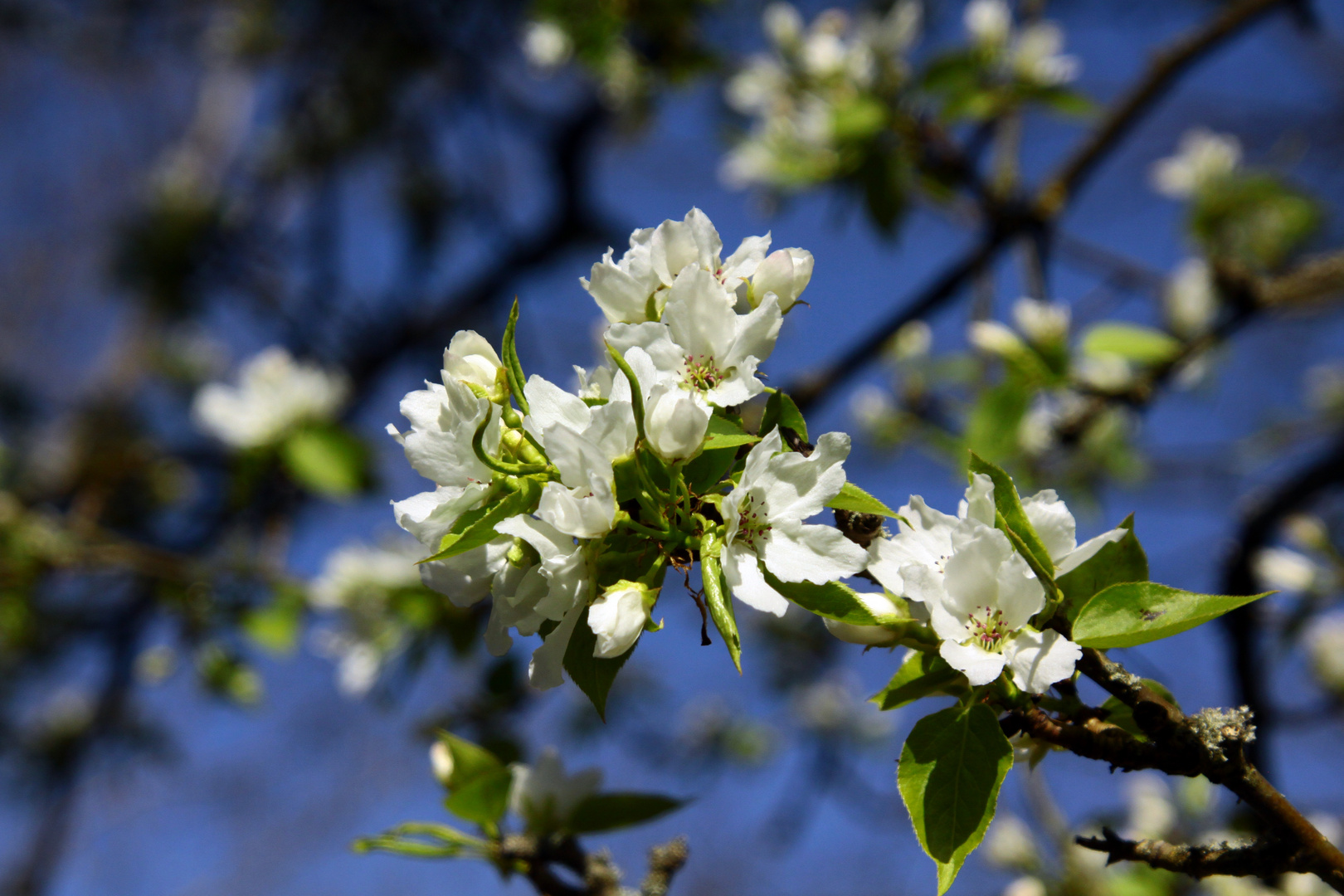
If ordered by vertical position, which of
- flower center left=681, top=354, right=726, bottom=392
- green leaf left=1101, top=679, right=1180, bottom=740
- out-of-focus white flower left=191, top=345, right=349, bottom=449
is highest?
out-of-focus white flower left=191, top=345, right=349, bottom=449

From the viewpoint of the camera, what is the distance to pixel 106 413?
16.2ft

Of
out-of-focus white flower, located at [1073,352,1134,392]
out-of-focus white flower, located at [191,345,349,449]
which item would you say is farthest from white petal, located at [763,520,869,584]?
out-of-focus white flower, located at [191,345,349,449]

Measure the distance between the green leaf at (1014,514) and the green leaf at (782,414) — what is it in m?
0.14

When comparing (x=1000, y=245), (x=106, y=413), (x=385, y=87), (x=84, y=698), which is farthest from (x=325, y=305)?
(x=1000, y=245)

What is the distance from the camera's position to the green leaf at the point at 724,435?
2.47 feet

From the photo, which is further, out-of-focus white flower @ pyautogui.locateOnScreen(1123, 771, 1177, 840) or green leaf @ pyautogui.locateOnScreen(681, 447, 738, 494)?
out-of-focus white flower @ pyautogui.locateOnScreen(1123, 771, 1177, 840)

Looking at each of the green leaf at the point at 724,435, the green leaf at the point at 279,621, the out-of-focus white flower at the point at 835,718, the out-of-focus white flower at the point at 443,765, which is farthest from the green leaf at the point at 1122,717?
the out-of-focus white flower at the point at 835,718

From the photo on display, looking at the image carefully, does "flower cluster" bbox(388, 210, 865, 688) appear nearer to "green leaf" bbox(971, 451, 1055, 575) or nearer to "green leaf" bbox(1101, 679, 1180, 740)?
"green leaf" bbox(971, 451, 1055, 575)

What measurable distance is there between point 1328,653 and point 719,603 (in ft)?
9.79

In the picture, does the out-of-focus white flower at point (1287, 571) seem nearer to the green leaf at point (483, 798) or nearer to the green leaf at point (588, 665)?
the green leaf at point (483, 798)

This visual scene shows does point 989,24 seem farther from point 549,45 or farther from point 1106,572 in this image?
point 1106,572

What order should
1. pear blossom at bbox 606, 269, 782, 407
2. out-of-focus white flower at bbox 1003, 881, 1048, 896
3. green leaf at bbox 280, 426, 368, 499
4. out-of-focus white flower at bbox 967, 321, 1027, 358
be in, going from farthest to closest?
green leaf at bbox 280, 426, 368, 499
out-of-focus white flower at bbox 967, 321, 1027, 358
out-of-focus white flower at bbox 1003, 881, 1048, 896
pear blossom at bbox 606, 269, 782, 407

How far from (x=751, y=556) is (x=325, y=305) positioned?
13.4 ft

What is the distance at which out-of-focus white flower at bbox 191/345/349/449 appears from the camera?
2898 millimetres
